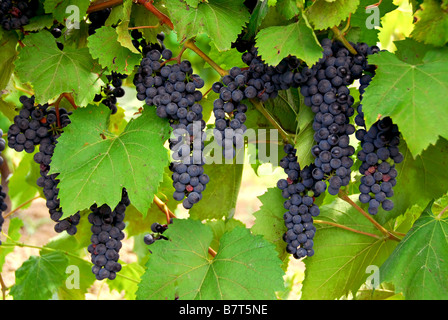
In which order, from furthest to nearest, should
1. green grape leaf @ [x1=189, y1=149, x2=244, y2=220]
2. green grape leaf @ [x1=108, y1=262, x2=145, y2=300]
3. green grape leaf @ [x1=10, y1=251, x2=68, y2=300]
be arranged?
green grape leaf @ [x1=108, y1=262, x2=145, y2=300]
green grape leaf @ [x1=10, y1=251, x2=68, y2=300]
green grape leaf @ [x1=189, y1=149, x2=244, y2=220]

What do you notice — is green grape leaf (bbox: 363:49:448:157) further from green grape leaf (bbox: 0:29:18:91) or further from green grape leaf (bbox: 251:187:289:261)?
green grape leaf (bbox: 0:29:18:91)

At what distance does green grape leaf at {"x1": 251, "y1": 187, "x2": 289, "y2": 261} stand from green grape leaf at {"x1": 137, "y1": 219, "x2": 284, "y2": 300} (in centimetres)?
8

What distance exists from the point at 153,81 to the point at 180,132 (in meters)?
0.15

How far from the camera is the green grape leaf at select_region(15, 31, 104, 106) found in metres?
1.25

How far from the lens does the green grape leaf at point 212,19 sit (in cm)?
113

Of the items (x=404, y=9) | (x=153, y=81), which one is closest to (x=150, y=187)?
(x=153, y=81)

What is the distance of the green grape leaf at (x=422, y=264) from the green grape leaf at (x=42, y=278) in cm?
122

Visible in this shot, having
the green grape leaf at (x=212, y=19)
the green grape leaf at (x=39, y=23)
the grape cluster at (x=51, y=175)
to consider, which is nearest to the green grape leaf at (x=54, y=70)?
the green grape leaf at (x=39, y=23)

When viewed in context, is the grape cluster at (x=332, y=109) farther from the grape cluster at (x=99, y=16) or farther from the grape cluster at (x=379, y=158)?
the grape cluster at (x=99, y=16)

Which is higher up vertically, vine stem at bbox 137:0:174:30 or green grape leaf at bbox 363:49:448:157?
vine stem at bbox 137:0:174:30

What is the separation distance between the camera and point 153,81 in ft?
3.90

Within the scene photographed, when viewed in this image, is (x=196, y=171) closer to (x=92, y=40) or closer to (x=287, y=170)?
(x=287, y=170)

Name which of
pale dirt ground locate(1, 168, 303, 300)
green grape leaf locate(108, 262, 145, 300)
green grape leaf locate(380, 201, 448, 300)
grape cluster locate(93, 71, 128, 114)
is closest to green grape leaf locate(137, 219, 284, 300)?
green grape leaf locate(380, 201, 448, 300)
